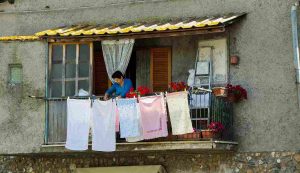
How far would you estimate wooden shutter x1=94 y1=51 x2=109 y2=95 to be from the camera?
23.8 metres

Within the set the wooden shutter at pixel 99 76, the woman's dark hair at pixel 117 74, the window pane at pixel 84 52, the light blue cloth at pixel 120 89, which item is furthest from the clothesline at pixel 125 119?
the wooden shutter at pixel 99 76

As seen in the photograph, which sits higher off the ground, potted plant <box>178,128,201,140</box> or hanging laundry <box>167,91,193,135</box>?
hanging laundry <box>167,91,193,135</box>

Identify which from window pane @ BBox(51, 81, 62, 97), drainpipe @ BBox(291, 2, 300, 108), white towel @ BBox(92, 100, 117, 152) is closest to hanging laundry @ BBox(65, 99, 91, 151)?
white towel @ BBox(92, 100, 117, 152)

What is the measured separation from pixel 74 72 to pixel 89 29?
1.16 m

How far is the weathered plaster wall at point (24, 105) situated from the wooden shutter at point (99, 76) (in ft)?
4.61

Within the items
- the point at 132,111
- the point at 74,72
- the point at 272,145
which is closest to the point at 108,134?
the point at 132,111

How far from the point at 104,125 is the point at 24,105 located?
8.99ft

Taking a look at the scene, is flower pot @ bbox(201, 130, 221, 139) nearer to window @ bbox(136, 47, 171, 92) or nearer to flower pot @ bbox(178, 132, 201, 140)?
flower pot @ bbox(178, 132, 201, 140)

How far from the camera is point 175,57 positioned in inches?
908

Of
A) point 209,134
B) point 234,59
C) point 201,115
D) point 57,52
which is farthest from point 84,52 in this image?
point 209,134

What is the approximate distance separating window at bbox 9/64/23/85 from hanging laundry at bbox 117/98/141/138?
3.35m

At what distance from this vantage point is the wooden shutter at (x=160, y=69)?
23094 mm

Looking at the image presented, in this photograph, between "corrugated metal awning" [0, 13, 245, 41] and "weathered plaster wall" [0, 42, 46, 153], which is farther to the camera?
"weathered plaster wall" [0, 42, 46, 153]

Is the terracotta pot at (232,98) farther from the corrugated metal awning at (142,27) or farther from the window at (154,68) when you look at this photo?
the window at (154,68)
